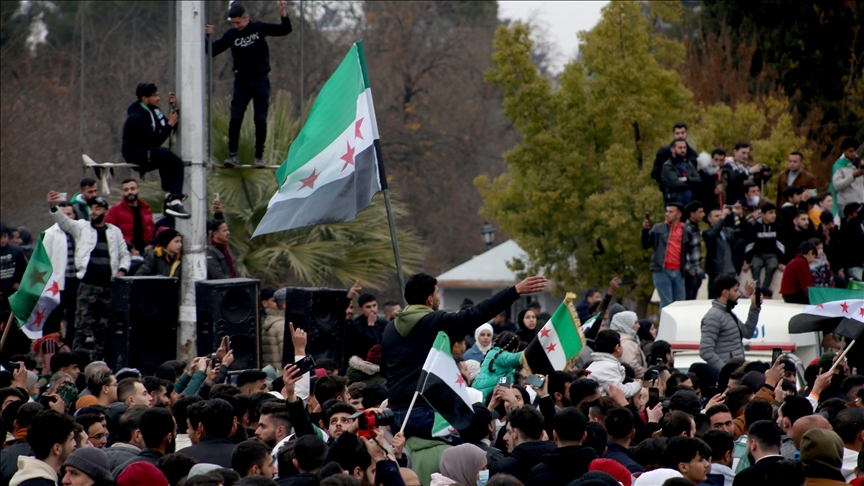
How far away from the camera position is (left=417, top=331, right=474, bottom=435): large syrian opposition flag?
6.76 meters

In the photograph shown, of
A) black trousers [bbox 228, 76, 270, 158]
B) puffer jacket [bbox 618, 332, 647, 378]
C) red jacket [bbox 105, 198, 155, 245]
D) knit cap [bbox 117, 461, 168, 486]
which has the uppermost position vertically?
black trousers [bbox 228, 76, 270, 158]

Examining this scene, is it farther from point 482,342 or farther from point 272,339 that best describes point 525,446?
point 272,339

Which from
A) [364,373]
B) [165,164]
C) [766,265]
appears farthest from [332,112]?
[766,265]

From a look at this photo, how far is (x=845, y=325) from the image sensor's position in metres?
9.99

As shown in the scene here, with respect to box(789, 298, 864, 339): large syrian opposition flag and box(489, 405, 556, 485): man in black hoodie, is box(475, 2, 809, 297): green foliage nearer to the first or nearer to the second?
box(789, 298, 864, 339): large syrian opposition flag

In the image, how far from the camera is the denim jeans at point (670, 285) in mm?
15359

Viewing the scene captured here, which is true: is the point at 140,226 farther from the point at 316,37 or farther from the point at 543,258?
the point at 316,37

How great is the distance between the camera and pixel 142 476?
594cm

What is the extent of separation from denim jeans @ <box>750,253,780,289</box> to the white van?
180 cm

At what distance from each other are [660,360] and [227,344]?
385 cm

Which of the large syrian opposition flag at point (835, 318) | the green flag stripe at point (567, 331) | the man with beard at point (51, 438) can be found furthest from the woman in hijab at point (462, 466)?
the large syrian opposition flag at point (835, 318)

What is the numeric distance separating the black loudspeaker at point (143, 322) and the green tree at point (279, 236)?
5.38m

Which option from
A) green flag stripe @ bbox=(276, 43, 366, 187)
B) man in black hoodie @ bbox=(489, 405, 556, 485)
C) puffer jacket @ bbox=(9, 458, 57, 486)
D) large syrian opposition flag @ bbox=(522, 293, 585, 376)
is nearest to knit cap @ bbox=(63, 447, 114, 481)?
puffer jacket @ bbox=(9, 458, 57, 486)

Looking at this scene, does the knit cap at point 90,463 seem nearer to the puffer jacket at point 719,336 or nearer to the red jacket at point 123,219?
the puffer jacket at point 719,336
